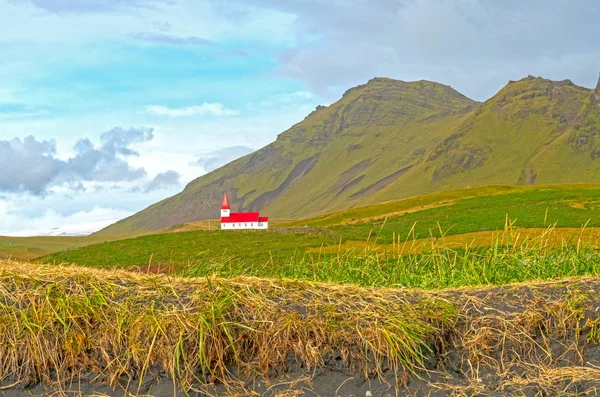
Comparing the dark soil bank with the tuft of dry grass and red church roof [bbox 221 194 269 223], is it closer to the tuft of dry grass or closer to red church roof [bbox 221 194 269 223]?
the tuft of dry grass

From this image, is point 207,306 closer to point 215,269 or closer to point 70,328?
point 70,328

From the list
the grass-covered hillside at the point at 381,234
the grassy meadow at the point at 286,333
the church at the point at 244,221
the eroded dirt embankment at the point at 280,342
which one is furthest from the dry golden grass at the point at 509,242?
the church at the point at 244,221

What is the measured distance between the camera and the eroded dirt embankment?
628cm

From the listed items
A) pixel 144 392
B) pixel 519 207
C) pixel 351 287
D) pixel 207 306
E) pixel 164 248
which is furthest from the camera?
pixel 519 207

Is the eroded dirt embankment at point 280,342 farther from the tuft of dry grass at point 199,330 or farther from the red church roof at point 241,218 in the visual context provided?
the red church roof at point 241,218

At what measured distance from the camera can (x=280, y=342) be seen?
21.3 feet

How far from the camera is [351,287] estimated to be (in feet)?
25.5

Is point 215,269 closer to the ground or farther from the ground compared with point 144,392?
farther from the ground

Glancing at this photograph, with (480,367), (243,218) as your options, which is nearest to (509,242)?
(480,367)

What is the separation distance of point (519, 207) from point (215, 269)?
56162mm

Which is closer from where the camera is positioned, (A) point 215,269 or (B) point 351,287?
(B) point 351,287

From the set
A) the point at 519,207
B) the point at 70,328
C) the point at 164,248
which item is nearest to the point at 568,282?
the point at 70,328

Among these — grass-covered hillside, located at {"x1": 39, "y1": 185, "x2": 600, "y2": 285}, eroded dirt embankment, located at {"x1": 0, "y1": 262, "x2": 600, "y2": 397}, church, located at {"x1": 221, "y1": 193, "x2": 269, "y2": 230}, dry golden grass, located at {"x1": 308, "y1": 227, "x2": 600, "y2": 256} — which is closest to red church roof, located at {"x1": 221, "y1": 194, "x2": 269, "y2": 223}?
church, located at {"x1": 221, "y1": 193, "x2": 269, "y2": 230}

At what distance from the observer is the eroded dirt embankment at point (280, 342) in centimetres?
628
